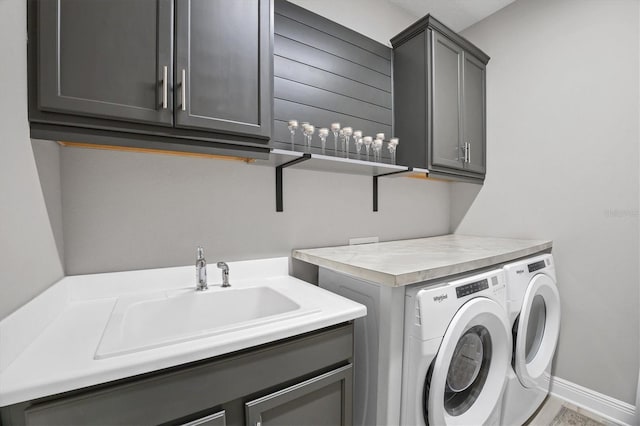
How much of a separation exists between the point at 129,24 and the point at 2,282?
85 cm

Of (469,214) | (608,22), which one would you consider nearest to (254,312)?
(469,214)

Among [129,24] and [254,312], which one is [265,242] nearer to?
[254,312]

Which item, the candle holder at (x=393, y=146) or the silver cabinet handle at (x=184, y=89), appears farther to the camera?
the candle holder at (x=393, y=146)

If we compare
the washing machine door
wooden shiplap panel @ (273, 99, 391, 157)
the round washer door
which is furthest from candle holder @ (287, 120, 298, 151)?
the round washer door

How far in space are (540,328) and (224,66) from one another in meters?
2.40

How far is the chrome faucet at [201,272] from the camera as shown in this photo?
4.18 feet

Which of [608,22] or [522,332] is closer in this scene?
[522,332]

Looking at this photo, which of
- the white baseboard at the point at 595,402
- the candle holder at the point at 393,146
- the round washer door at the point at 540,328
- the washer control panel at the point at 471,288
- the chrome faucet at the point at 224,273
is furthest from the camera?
the candle holder at the point at 393,146

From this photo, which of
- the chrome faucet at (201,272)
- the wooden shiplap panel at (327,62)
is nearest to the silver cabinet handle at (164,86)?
the chrome faucet at (201,272)

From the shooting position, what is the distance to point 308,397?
3.22 feet

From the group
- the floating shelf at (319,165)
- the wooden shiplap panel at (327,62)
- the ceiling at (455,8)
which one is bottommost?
the floating shelf at (319,165)

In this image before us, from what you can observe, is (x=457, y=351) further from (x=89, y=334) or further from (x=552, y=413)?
(x=89, y=334)

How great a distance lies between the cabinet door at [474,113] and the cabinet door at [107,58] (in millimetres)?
2021

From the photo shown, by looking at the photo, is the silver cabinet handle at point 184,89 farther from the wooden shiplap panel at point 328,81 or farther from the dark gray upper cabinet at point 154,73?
the wooden shiplap panel at point 328,81
